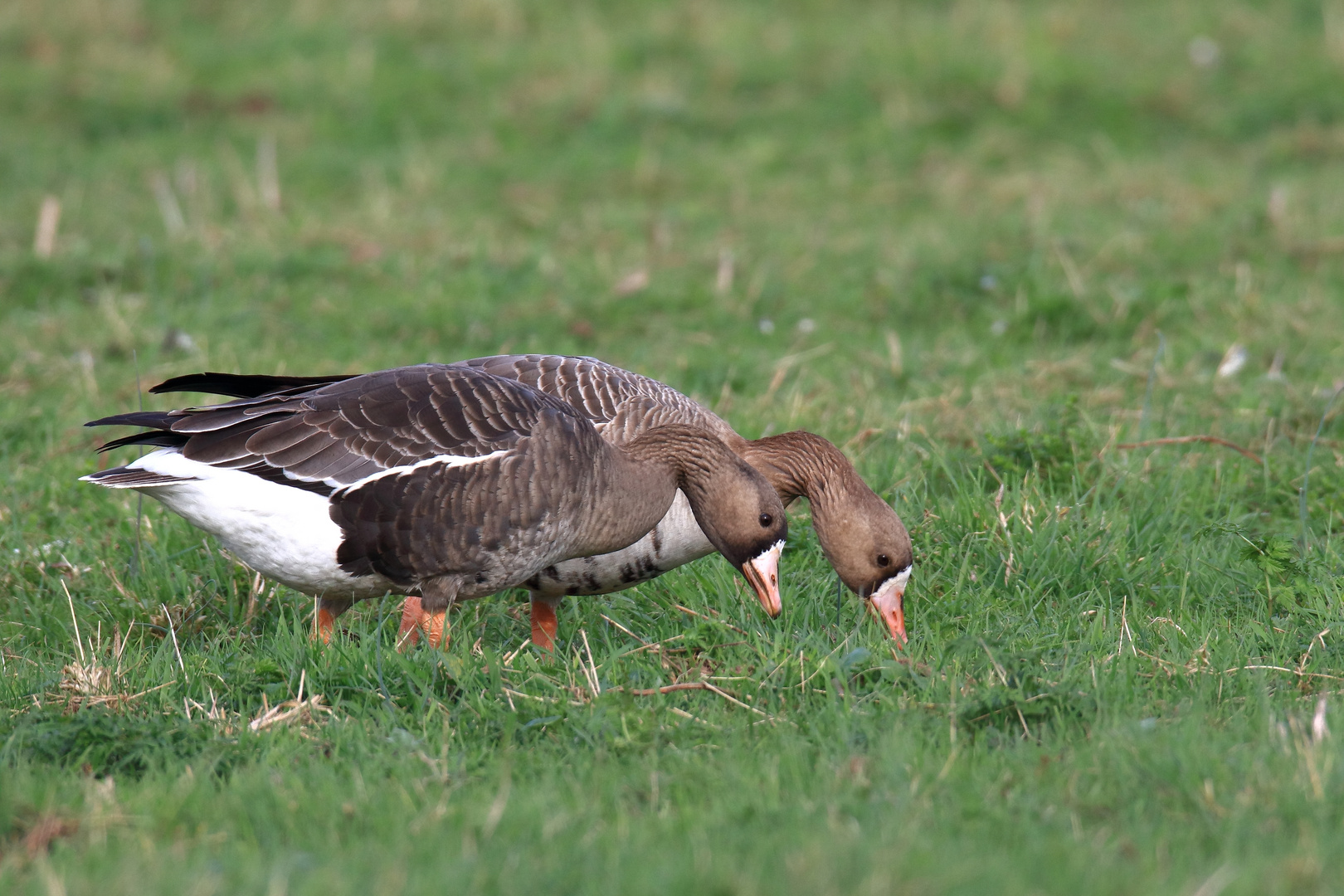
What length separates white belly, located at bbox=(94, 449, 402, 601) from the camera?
4.45 meters

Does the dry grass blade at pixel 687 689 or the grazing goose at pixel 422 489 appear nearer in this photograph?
the dry grass blade at pixel 687 689

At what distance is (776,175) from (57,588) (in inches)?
289

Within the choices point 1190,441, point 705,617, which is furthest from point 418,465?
point 1190,441

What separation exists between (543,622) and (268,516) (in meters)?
1.03

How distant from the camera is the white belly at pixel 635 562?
15.9ft

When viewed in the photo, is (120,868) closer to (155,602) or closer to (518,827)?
(518,827)

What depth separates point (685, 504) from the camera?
16.2ft

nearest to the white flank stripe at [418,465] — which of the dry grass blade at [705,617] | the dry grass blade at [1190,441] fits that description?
the dry grass blade at [705,617]

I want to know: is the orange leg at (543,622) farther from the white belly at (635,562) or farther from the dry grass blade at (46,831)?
the dry grass blade at (46,831)

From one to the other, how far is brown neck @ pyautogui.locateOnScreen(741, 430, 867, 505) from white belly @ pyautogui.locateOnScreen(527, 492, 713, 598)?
0.35 m

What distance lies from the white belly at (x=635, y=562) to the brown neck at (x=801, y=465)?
1.14 feet

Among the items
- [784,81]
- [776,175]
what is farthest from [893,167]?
[784,81]

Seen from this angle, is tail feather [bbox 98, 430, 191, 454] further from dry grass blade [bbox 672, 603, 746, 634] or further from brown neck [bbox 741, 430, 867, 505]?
brown neck [bbox 741, 430, 867, 505]

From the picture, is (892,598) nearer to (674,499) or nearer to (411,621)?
(674,499)
